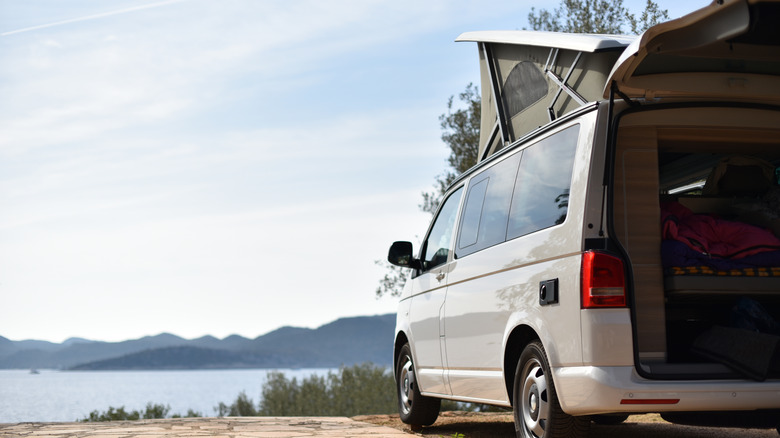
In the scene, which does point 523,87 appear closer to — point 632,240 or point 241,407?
point 632,240

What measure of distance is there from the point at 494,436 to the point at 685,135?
3.45 meters

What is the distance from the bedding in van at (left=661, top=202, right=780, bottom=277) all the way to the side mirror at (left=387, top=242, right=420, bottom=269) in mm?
2854

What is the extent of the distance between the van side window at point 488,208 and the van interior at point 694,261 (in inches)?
40.9

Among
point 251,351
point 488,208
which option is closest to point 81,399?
point 251,351

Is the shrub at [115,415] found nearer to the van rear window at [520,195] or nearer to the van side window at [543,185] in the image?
the van rear window at [520,195]

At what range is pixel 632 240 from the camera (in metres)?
5.28

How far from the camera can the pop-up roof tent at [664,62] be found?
4.35 m

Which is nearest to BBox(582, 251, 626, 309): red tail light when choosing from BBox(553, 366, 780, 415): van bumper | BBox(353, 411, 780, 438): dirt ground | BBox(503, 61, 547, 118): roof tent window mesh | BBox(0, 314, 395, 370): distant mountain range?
BBox(553, 366, 780, 415): van bumper

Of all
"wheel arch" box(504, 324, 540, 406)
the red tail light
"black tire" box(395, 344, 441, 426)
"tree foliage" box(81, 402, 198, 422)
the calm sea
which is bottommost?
the calm sea

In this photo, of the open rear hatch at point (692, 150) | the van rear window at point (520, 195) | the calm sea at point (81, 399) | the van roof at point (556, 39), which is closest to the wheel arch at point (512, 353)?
the van rear window at point (520, 195)

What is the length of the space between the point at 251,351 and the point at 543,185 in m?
113

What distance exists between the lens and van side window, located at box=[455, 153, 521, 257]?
624cm

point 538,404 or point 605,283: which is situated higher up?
point 605,283

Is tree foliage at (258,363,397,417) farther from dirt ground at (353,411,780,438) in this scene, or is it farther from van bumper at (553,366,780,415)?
van bumper at (553,366,780,415)
